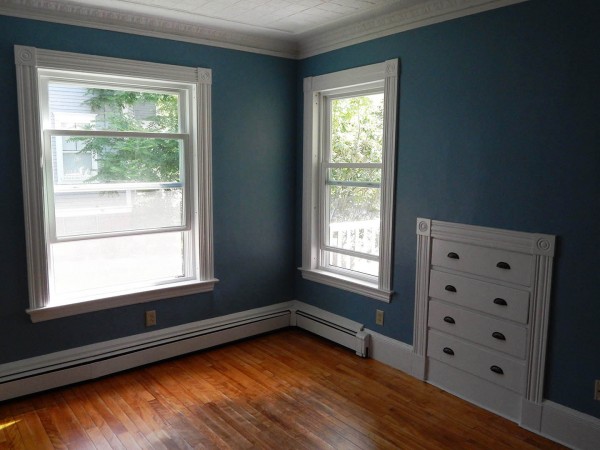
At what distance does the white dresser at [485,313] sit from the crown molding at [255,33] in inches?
51.1

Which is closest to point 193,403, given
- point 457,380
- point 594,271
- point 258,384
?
point 258,384

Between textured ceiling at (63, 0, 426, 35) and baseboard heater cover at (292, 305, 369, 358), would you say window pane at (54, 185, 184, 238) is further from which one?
baseboard heater cover at (292, 305, 369, 358)

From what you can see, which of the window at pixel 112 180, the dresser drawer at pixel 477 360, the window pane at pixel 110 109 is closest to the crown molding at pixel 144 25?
the window at pixel 112 180

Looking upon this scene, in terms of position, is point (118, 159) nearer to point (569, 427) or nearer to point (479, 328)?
point (479, 328)

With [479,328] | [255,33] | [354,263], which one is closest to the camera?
[479,328]

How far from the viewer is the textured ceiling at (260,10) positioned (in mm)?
2998

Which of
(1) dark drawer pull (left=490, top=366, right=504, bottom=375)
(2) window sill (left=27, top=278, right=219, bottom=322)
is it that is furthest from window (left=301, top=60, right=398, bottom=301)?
(2) window sill (left=27, top=278, right=219, bottom=322)

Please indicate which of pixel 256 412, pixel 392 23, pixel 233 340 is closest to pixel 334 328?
pixel 233 340

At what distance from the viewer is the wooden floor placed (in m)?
2.60

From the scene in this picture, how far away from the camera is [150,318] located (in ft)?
11.7

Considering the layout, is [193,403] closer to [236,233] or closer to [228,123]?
[236,233]

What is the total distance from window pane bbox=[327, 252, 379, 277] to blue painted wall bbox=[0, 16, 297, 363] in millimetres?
427

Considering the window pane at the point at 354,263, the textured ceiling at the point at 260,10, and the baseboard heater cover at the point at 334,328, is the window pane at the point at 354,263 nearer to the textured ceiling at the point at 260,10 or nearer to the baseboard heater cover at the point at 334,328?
the baseboard heater cover at the point at 334,328

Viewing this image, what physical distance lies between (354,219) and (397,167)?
0.66 meters
